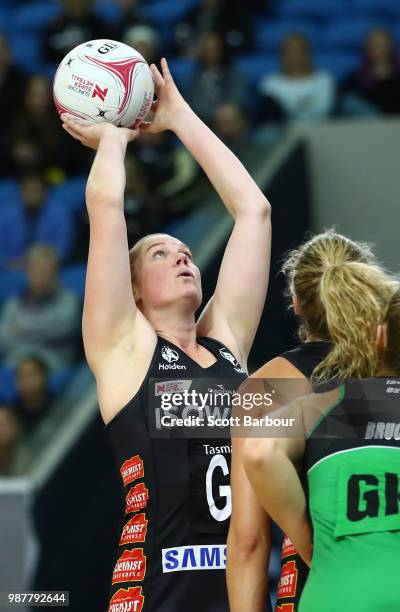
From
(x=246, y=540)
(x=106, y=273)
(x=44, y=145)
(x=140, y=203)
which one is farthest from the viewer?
(x=44, y=145)

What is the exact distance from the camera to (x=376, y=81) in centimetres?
856

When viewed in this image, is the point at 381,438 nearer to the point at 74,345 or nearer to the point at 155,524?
the point at 155,524

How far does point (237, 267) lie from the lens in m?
3.75

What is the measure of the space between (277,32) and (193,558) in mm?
7382

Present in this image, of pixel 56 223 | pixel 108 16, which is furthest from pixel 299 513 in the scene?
pixel 108 16

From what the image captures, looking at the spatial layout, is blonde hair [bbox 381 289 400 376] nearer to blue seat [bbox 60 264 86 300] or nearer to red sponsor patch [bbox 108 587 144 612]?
red sponsor patch [bbox 108 587 144 612]

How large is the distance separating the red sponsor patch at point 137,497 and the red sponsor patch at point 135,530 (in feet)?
0.08

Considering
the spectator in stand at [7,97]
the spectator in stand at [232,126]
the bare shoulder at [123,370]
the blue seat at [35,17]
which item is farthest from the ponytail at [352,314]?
the blue seat at [35,17]

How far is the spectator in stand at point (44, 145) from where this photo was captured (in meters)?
8.65

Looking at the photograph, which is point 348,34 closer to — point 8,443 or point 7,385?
point 7,385

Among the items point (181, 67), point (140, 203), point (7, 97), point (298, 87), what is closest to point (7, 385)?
point (140, 203)

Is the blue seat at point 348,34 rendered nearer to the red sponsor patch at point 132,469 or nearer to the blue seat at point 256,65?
the blue seat at point 256,65

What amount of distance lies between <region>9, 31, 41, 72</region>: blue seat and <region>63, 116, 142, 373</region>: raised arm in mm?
6836

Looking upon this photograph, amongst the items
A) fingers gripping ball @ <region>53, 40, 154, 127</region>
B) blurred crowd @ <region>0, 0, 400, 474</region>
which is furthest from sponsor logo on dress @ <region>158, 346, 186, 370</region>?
blurred crowd @ <region>0, 0, 400, 474</region>
